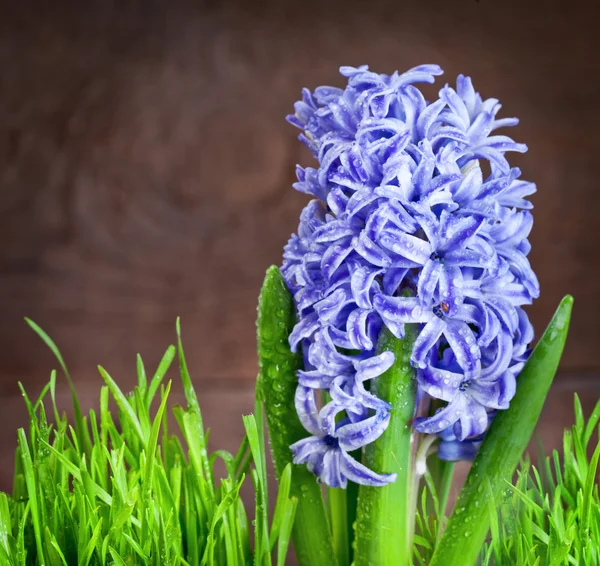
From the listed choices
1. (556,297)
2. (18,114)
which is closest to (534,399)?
(556,297)

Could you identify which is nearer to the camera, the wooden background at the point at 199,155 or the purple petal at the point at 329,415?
the purple petal at the point at 329,415

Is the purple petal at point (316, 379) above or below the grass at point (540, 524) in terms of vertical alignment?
above

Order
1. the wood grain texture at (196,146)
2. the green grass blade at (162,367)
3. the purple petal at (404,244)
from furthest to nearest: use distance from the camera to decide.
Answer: the wood grain texture at (196,146) → the green grass blade at (162,367) → the purple petal at (404,244)

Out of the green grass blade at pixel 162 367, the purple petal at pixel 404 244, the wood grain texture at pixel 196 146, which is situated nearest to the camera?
the purple petal at pixel 404 244

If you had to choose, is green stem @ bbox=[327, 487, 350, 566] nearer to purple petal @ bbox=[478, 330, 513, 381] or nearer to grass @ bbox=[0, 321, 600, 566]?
grass @ bbox=[0, 321, 600, 566]

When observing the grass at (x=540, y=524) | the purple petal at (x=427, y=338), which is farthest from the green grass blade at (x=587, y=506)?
the purple petal at (x=427, y=338)

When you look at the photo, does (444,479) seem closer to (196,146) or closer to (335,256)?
(335,256)

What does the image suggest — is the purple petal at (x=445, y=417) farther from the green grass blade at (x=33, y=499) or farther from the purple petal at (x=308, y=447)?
the green grass blade at (x=33, y=499)

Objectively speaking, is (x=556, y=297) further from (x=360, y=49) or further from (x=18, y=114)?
(x=18, y=114)
